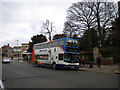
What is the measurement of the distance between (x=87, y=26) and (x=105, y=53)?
32.6 feet

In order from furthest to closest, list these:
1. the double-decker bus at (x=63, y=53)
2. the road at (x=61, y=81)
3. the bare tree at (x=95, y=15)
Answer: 1. the bare tree at (x=95, y=15)
2. the double-decker bus at (x=63, y=53)
3. the road at (x=61, y=81)

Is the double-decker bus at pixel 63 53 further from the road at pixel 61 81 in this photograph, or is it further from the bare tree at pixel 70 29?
the bare tree at pixel 70 29

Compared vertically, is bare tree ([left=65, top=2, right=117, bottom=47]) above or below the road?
above

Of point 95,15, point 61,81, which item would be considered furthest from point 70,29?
point 61,81

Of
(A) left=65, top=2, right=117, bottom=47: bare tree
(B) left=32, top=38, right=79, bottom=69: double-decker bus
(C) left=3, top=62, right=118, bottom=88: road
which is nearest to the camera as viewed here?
(C) left=3, top=62, right=118, bottom=88: road

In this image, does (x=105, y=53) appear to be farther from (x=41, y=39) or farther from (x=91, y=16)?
(x=41, y=39)

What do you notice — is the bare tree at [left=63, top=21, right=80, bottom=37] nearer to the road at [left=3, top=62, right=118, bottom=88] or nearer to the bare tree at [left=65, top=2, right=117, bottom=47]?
the bare tree at [left=65, top=2, right=117, bottom=47]

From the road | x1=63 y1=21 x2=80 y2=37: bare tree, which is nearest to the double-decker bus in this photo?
the road

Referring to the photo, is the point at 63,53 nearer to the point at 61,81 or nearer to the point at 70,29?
the point at 61,81

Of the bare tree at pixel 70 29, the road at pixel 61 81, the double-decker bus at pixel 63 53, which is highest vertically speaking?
the bare tree at pixel 70 29

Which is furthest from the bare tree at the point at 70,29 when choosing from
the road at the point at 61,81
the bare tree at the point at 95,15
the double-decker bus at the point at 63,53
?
the road at the point at 61,81

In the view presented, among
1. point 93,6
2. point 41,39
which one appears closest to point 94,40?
point 93,6

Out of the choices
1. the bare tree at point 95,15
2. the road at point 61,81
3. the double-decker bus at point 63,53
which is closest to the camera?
the road at point 61,81

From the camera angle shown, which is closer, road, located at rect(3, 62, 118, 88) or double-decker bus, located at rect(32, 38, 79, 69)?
road, located at rect(3, 62, 118, 88)
